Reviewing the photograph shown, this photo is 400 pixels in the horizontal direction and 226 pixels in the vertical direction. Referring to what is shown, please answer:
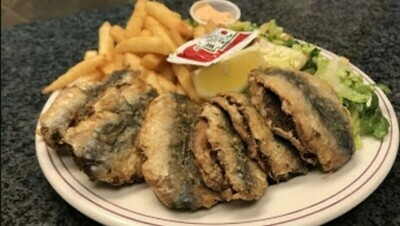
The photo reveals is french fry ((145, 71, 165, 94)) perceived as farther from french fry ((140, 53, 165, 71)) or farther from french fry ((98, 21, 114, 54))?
french fry ((98, 21, 114, 54))

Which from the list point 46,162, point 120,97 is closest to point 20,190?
point 46,162

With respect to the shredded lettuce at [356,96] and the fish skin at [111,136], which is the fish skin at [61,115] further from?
the shredded lettuce at [356,96]

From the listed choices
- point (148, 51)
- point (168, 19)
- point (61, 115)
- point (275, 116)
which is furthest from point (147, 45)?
point (275, 116)

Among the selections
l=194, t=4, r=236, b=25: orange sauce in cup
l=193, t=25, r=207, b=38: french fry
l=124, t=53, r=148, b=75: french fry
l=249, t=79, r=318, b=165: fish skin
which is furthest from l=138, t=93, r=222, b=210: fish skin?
l=194, t=4, r=236, b=25: orange sauce in cup

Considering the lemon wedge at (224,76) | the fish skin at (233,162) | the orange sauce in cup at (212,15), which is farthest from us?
the orange sauce in cup at (212,15)

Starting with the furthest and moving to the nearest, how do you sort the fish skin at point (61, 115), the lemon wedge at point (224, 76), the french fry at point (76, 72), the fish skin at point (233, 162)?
the french fry at point (76, 72) < the lemon wedge at point (224, 76) < the fish skin at point (61, 115) < the fish skin at point (233, 162)

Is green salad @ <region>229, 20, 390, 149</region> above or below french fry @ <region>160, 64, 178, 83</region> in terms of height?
above

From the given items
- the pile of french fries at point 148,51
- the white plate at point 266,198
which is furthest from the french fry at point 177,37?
the white plate at point 266,198

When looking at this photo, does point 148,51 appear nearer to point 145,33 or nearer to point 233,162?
point 145,33
